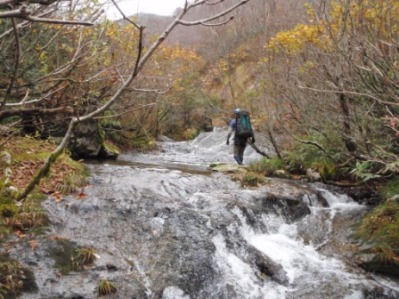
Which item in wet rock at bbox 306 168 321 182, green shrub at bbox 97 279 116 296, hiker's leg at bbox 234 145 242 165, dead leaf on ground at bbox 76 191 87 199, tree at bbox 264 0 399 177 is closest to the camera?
green shrub at bbox 97 279 116 296

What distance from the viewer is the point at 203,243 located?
6.40 meters

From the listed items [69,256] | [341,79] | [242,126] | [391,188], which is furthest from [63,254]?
[242,126]

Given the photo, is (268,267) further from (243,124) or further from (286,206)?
(243,124)

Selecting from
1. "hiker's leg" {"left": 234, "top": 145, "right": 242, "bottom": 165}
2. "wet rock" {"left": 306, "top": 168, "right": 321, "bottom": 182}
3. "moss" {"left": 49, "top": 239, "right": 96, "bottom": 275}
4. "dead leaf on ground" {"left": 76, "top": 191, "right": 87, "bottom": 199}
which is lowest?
"wet rock" {"left": 306, "top": 168, "right": 321, "bottom": 182}

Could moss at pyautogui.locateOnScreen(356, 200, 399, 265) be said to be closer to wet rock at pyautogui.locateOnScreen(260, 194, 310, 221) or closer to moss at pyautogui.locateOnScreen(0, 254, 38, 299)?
wet rock at pyautogui.locateOnScreen(260, 194, 310, 221)

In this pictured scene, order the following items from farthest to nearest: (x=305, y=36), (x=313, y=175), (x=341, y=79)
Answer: (x=313, y=175) → (x=305, y=36) → (x=341, y=79)

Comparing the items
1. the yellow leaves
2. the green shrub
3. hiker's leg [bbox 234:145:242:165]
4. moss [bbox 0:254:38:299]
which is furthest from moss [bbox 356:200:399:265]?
moss [bbox 0:254:38:299]

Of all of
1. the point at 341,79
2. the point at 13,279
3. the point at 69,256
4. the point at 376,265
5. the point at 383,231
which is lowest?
the point at 376,265

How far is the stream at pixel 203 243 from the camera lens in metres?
5.28

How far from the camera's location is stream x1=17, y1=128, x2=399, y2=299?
5.28m

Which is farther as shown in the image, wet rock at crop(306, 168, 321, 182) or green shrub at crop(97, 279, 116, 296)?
wet rock at crop(306, 168, 321, 182)

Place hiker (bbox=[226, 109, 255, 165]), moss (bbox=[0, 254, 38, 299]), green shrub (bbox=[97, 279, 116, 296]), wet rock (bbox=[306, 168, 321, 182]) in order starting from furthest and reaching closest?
hiker (bbox=[226, 109, 255, 165]) → wet rock (bbox=[306, 168, 321, 182]) → green shrub (bbox=[97, 279, 116, 296]) → moss (bbox=[0, 254, 38, 299])

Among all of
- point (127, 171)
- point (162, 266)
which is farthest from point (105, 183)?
point (162, 266)

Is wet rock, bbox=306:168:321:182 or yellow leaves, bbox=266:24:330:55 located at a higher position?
yellow leaves, bbox=266:24:330:55
